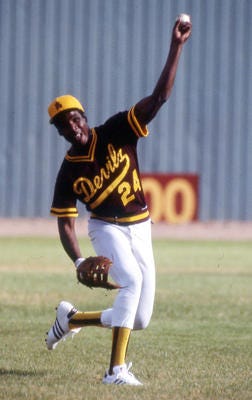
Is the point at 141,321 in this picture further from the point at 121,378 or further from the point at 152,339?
the point at 152,339

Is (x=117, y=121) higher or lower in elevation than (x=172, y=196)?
higher

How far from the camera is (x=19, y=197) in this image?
28000mm

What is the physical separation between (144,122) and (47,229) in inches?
818

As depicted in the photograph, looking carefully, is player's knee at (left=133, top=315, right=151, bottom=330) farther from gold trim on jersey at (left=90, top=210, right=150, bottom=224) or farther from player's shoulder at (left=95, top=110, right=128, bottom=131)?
player's shoulder at (left=95, top=110, right=128, bottom=131)

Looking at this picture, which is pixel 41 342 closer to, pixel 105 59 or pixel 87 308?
pixel 87 308

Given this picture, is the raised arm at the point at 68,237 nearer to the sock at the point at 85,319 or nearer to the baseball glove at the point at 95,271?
the baseball glove at the point at 95,271

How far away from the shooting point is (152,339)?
9.64 meters

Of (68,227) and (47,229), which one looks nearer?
(68,227)

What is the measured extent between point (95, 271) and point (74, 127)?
2.97 feet

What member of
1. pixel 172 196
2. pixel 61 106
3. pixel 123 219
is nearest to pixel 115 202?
pixel 123 219

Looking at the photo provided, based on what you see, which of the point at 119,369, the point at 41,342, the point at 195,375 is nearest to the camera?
the point at 119,369

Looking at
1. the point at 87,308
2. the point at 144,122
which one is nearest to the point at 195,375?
the point at 144,122

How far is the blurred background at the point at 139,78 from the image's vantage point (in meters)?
28.5

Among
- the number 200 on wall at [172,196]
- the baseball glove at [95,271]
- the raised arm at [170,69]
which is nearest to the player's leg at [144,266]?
the baseball glove at [95,271]
